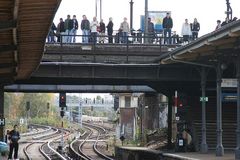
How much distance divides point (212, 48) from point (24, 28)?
11.0m

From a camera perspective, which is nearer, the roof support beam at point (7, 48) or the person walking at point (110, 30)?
the roof support beam at point (7, 48)

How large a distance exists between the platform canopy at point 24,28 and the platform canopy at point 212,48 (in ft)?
19.8

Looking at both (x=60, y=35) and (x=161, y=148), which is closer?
(x=60, y=35)

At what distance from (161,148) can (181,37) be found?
20.1 feet

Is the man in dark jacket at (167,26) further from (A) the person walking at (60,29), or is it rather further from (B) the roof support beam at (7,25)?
(B) the roof support beam at (7,25)

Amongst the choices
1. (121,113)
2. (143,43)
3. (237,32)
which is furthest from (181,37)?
(121,113)

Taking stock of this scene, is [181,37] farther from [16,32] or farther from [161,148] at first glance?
[16,32]

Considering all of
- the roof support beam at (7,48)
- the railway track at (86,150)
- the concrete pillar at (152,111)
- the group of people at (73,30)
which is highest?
the group of people at (73,30)

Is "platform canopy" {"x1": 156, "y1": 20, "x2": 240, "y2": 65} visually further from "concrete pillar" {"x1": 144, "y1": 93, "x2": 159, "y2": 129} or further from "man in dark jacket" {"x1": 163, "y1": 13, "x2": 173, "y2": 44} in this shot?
"concrete pillar" {"x1": 144, "y1": 93, "x2": 159, "y2": 129}

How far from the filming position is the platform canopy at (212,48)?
20.3 metres

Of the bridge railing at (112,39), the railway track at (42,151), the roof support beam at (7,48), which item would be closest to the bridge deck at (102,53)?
the bridge railing at (112,39)

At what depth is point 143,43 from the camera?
33.8 meters

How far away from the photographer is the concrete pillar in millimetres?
48062

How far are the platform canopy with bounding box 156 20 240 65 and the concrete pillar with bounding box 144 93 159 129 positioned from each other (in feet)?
60.8
